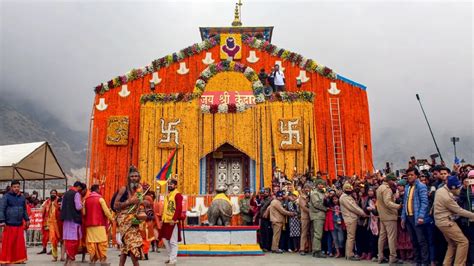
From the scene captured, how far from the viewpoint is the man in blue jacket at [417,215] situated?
737 centimetres

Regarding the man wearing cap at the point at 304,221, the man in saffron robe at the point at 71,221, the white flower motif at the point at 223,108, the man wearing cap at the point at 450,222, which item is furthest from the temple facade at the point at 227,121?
the man wearing cap at the point at 450,222

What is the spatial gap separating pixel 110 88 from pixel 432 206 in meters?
12.7

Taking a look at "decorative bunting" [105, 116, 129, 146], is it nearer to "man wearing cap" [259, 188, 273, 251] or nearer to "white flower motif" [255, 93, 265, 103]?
"white flower motif" [255, 93, 265, 103]

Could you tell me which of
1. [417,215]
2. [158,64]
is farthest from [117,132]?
[417,215]

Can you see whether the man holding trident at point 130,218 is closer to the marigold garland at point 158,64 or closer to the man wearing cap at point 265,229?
the man wearing cap at point 265,229

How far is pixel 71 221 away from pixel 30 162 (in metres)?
8.67

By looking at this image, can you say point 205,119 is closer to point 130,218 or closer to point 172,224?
point 172,224

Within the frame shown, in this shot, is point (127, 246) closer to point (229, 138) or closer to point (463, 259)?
point (463, 259)

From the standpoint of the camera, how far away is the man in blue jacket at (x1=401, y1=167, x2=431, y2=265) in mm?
7371

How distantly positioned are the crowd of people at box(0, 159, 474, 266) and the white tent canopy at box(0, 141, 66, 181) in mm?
4476

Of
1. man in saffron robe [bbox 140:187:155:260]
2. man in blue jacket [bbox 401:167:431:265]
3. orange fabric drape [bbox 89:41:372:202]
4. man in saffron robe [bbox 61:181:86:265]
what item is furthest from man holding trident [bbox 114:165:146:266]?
orange fabric drape [bbox 89:41:372:202]

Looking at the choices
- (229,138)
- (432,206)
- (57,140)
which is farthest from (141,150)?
(57,140)

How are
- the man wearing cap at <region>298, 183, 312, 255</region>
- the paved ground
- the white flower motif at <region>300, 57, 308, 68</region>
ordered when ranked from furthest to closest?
the white flower motif at <region>300, 57, 308, 68</region> → the man wearing cap at <region>298, 183, 312, 255</region> → the paved ground

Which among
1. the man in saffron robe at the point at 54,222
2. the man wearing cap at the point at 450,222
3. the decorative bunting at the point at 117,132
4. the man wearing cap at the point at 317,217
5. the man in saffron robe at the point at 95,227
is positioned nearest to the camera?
the man wearing cap at the point at 450,222
